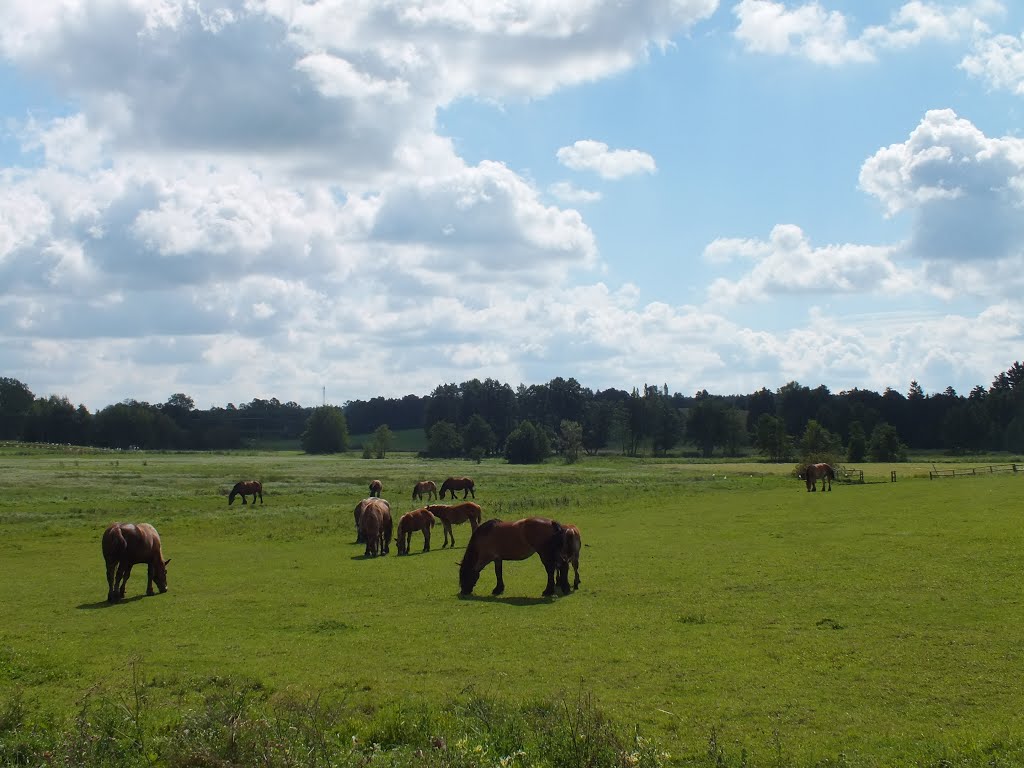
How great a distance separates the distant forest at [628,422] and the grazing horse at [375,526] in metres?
105

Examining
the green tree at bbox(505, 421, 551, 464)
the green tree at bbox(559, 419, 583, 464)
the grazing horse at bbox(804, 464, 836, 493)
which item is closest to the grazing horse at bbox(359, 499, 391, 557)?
the grazing horse at bbox(804, 464, 836, 493)

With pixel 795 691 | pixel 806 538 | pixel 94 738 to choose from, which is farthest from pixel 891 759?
pixel 806 538

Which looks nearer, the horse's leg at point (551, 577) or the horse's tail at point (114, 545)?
the horse's leg at point (551, 577)

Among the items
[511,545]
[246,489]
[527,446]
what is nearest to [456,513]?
[511,545]

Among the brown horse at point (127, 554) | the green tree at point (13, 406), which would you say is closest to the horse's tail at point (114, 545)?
the brown horse at point (127, 554)

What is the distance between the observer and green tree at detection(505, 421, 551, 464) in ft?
438

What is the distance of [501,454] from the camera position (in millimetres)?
164625

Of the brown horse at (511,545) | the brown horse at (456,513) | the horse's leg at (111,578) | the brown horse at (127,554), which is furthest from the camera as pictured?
the brown horse at (456,513)

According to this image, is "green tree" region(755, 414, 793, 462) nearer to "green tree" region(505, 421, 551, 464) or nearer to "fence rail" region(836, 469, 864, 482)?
"green tree" region(505, 421, 551, 464)

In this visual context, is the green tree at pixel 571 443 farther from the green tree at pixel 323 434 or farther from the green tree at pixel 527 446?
the green tree at pixel 323 434

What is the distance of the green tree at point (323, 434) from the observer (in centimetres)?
16988

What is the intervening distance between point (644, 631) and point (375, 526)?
1459 cm

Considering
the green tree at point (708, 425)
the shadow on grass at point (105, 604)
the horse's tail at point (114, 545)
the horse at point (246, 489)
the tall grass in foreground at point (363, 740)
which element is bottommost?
the shadow on grass at point (105, 604)

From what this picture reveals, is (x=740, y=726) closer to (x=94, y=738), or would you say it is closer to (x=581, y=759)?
(x=581, y=759)
